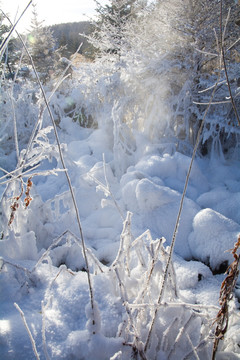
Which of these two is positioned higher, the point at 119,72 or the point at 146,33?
the point at 146,33

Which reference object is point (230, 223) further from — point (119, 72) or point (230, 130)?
point (119, 72)

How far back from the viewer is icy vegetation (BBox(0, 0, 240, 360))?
1071 mm

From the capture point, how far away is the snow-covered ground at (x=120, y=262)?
3.57ft

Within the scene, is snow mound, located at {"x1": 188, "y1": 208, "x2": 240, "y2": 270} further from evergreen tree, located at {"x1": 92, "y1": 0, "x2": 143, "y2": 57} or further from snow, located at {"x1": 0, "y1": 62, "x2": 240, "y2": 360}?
evergreen tree, located at {"x1": 92, "y1": 0, "x2": 143, "y2": 57}

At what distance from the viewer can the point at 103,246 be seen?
2.84 meters

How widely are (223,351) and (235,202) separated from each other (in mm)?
2305

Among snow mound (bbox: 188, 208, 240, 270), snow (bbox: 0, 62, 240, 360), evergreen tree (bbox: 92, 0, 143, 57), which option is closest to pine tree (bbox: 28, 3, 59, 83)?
evergreen tree (bbox: 92, 0, 143, 57)

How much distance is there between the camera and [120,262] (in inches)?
53.4

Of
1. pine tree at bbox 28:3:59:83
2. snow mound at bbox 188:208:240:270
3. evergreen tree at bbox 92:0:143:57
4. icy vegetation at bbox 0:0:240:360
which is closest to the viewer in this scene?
icy vegetation at bbox 0:0:240:360

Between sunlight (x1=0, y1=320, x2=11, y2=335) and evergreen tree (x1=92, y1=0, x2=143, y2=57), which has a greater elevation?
evergreen tree (x1=92, y1=0, x2=143, y2=57)

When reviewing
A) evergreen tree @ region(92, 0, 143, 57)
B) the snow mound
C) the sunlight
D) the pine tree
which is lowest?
the snow mound

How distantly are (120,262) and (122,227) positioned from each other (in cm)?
177

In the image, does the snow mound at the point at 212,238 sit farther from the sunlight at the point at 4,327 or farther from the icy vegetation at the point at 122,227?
the sunlight at the point at 4,327

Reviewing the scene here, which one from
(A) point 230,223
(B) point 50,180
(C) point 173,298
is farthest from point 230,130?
(C) point 173,298
